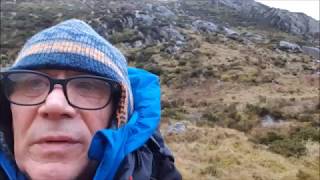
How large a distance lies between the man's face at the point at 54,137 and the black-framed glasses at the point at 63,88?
2 centimetres

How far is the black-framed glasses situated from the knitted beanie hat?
0.9 inches

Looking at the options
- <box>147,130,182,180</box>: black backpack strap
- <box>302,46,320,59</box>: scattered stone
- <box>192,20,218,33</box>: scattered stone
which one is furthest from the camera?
<box>192,20,218,33</box>: scattered stone

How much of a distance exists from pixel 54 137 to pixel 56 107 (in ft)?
0.26

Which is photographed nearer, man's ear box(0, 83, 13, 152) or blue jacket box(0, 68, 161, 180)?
blue jacket box(0, 68, 161, 180)

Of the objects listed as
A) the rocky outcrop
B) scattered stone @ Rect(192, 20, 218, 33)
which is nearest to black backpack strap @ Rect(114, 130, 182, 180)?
scattered stone @ Rect(192, 20, 218, 33)

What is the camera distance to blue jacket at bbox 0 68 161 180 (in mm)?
1245

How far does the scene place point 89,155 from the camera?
1258 millimetres

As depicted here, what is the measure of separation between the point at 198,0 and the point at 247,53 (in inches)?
2003

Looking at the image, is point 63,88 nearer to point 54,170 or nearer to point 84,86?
point 84,86

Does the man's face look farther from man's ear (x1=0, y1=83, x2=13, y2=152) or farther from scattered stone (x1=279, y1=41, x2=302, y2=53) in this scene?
scattered stone (x1=279, y1=41, x2=302, y2=53)

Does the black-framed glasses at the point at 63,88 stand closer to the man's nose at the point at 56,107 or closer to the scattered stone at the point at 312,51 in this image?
the man's nose at the point at 56,107

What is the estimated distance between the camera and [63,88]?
129 centimetres

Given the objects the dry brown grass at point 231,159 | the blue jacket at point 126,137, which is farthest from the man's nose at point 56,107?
the dry brown grass at point 231,159

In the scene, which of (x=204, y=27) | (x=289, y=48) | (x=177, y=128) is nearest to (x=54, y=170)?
→ (x=177, y=128)
